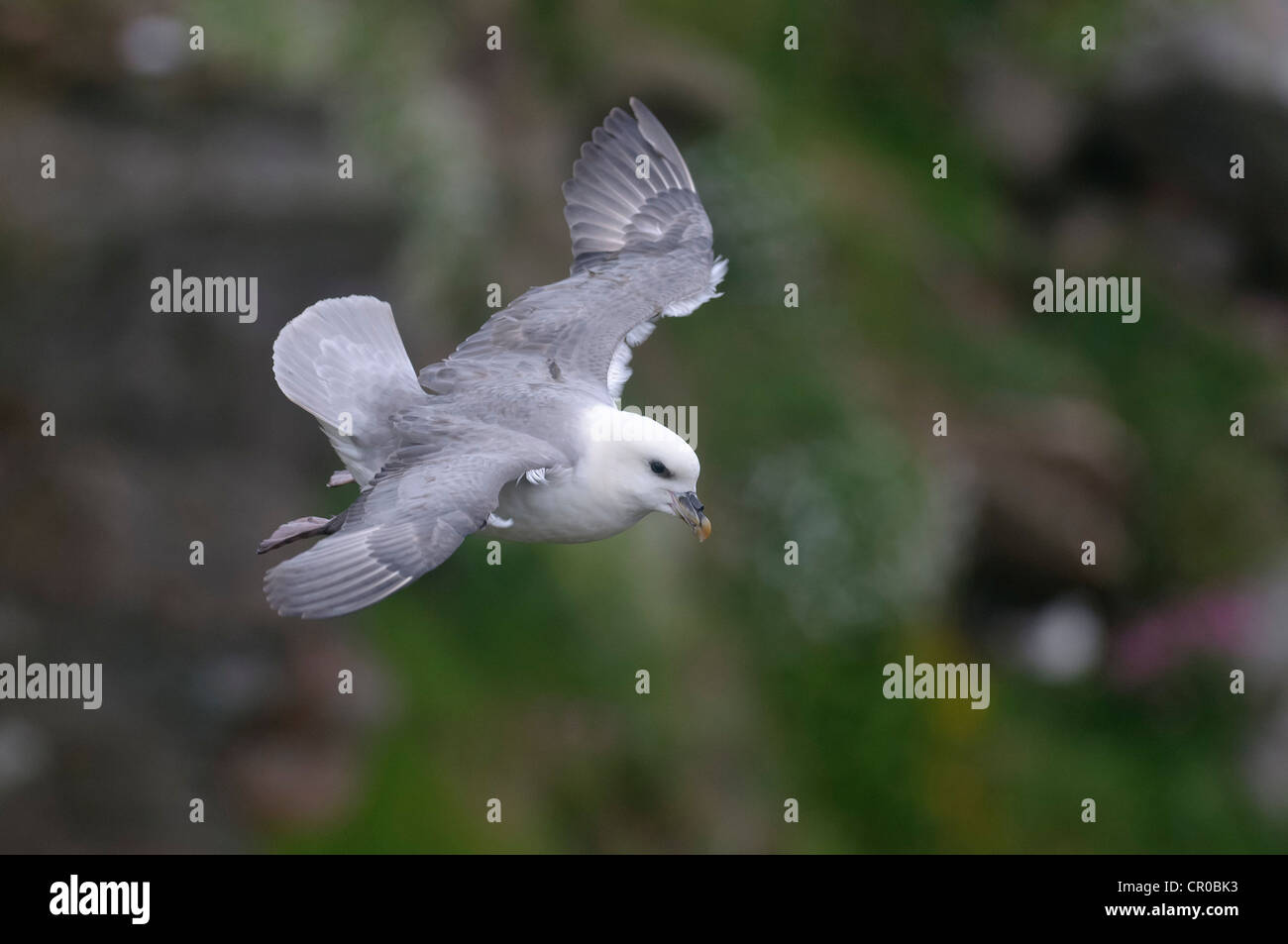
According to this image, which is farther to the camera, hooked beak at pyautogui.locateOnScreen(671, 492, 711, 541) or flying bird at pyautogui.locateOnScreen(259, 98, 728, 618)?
hooked beak at pyautogui.locateOnScreen(671, 492, 711, 541)

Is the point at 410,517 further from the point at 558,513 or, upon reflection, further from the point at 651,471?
the point at 651,471

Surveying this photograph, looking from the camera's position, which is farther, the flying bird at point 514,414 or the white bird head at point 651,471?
the white bird head at point 651,471

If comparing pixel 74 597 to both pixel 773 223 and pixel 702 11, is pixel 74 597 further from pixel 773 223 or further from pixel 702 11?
pixel 702 11

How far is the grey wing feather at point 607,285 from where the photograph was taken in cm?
673

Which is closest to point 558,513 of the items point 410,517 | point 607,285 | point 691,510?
point 691,510

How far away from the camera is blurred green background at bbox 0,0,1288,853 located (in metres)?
9.68

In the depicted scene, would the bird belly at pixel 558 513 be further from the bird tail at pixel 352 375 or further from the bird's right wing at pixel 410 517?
the bird tail at pixel 352 375

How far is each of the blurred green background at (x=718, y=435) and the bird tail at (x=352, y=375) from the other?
3183 mm

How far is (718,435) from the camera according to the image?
12.8 metres

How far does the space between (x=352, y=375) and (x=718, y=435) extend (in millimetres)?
6516

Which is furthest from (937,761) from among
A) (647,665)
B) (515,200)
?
(515,200)

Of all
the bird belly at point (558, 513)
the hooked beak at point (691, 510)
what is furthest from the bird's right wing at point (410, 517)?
the hooked beak at point (691, 510)

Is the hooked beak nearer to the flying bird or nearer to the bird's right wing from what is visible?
the flying bird

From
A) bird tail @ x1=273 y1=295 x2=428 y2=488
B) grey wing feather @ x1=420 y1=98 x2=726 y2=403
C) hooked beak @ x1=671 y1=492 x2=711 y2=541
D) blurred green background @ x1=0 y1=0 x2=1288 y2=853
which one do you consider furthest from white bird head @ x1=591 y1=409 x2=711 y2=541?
blurred green background @ x1=0 y1=0 x2=1288 y2=853
